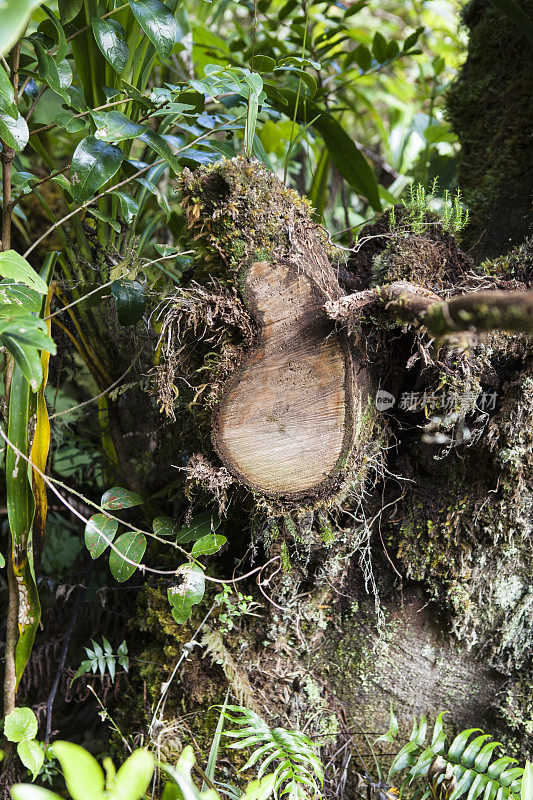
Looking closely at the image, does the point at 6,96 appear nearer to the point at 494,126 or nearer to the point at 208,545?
the point at 208,545

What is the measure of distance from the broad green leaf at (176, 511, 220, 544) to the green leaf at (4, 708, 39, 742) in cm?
42

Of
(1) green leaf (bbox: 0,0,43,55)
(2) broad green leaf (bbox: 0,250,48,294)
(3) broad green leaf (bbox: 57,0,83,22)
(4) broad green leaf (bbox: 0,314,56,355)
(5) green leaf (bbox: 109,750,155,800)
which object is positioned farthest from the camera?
(3) broad green leaf (bbox: 57,0,83,22)

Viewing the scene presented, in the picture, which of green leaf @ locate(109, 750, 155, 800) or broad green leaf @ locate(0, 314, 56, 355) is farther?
broad green leaf @ locate(0, 314, 56, 355)

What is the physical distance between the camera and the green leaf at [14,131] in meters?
0.85

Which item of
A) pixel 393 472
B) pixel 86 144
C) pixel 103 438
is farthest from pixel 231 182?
pixel 103 438

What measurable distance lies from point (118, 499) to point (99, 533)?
0.40ft

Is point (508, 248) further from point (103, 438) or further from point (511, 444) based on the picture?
point (103, 438)

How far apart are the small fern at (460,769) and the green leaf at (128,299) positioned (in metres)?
0.98

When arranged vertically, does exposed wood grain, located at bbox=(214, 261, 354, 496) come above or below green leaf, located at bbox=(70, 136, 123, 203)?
below

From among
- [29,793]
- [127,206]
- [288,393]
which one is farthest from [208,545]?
[127,206]

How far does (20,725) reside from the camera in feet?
3.33

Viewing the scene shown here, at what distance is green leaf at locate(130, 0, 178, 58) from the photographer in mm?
888

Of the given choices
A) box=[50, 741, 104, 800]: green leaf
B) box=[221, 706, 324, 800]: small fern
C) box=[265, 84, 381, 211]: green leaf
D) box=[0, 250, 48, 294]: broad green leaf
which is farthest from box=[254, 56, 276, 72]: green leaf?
box=[221, 706, 324, 800]: small fern

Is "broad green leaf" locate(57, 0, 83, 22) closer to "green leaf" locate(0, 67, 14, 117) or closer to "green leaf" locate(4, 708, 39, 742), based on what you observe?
"green leaf" locate(0, 67, 14, 117)
